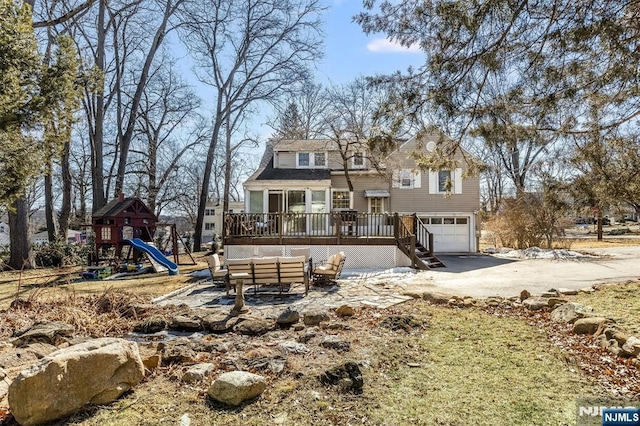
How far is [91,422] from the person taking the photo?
298 centimetres

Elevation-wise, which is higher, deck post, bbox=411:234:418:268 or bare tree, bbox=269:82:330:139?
bare tree, bbox=269:82:330:139

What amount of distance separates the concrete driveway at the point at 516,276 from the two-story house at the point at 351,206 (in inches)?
79.8

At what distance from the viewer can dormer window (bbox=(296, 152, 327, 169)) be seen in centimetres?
2028

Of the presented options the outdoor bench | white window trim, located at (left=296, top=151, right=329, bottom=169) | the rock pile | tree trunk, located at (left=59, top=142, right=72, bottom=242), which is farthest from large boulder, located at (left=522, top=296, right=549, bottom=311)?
tree trunk, located at (left=59, top=142, right=72, bottom=242)

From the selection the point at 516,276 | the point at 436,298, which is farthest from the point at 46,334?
the point at 516,276

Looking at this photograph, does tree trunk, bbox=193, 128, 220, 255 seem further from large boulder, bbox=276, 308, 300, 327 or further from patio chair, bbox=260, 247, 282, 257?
large boulder, bbox=276, 308, 300, 327

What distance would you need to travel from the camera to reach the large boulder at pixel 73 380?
294 centimetres

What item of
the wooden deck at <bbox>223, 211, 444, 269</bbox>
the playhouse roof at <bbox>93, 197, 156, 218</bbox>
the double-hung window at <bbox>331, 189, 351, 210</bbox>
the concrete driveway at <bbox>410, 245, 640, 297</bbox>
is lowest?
the concrete driveway at <bbox>410, 245, 640, 297</bbox>

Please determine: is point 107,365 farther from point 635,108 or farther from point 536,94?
point 635,108

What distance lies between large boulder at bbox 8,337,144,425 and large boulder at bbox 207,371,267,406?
2.68ft

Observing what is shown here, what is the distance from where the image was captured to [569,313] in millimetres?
5688

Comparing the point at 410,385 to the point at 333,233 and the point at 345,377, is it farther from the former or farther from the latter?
the point at 333,233

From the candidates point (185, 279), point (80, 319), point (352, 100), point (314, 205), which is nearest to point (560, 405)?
point (80, 319)

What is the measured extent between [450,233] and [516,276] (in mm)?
9022
